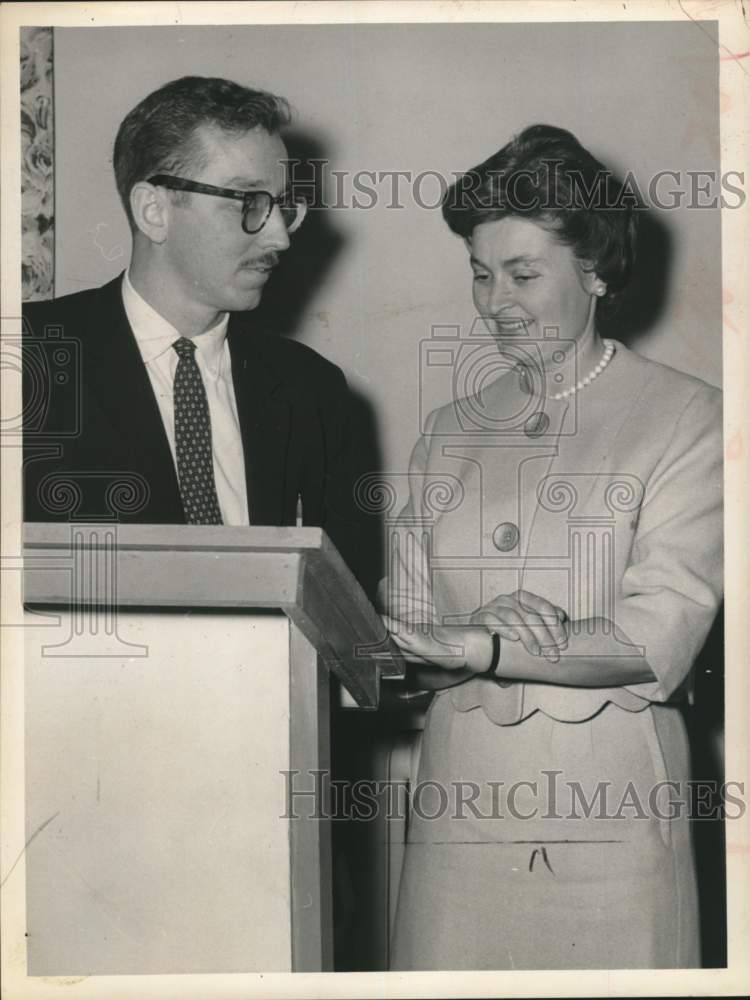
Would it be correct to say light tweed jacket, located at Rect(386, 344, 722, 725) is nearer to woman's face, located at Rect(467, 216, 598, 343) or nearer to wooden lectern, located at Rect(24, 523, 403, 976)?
woman's face, located at Rect(467, 216, 598, 343)

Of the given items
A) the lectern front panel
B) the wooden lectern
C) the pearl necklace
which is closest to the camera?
the wooden lectern

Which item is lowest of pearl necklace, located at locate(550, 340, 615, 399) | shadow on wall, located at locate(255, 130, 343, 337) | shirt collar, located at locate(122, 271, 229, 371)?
pearl necklace, located at locate(550, 340, 615, 399)

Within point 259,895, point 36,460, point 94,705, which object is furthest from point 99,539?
point 36,460

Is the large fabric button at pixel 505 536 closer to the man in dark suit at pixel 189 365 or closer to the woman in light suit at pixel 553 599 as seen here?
the woman in light suit at pixel 553 599

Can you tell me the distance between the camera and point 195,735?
1749 millimetres

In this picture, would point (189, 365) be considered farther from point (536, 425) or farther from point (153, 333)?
point (536, 425)

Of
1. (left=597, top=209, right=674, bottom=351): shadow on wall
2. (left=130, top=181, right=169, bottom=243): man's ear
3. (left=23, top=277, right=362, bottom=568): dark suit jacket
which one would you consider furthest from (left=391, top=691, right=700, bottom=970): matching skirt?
(left=130, top=181, right=169, bottom=243): man's ear

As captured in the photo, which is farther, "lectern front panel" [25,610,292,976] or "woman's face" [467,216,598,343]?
"woman's face" [467,216,598,343]

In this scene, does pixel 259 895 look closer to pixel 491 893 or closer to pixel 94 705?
pixel 94 705

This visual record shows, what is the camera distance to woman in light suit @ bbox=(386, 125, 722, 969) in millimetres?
2439

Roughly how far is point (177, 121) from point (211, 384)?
1.18ft

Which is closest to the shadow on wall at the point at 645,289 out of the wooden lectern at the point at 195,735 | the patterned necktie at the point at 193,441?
the patterned necktie at the point at 193,441

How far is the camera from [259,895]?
5.76 ft

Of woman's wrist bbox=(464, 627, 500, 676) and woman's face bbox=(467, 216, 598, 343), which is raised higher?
woman's face bbox=(467, 216, 598, 343)
